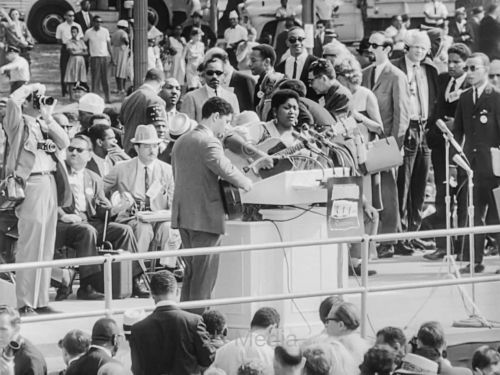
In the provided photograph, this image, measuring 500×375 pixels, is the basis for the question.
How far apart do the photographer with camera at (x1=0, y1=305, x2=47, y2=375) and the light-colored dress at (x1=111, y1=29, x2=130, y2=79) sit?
2244cm

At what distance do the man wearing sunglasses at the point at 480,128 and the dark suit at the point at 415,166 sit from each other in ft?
3.48

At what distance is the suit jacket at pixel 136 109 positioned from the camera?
1608 centimetres

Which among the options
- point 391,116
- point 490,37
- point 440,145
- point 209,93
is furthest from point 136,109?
point 490,37

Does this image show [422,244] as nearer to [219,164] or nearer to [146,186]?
[146,186]

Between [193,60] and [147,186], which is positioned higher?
[193,60]

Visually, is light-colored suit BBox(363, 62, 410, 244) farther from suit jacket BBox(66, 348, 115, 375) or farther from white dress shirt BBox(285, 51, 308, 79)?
suit jacket BBox(66, 348, 115, 375)

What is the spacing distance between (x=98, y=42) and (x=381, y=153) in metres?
16.9

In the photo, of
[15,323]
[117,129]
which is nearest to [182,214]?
[15,323]

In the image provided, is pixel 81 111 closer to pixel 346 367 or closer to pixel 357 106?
pixel 357 106

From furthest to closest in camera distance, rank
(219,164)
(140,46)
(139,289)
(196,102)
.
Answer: (140,46) → (196,102) → (139,289) → (219,164)

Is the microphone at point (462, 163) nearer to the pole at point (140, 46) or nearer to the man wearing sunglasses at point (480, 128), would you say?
the man wearing sunglasses at point (480, 128)

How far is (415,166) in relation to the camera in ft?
56.0

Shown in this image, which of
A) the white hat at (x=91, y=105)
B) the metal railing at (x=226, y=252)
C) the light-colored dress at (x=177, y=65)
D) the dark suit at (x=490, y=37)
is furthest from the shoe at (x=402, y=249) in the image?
the light-colored dress at (x=177, y=65)

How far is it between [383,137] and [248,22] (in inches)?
678
